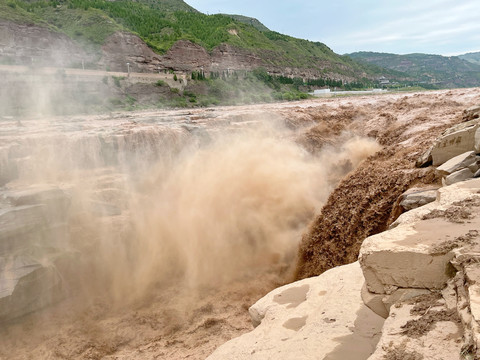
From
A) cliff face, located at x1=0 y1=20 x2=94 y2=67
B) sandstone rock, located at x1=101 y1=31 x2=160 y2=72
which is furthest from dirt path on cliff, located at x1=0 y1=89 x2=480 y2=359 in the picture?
sandstone rock, located at x1=101 y1=31 x2=160 y2=72

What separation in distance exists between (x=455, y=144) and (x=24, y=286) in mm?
9384

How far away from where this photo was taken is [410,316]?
279 cm

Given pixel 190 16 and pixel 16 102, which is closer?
pixel 16 102

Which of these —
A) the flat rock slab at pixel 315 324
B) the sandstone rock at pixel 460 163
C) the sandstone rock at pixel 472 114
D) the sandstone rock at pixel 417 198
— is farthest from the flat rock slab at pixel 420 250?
the sandstone rock at pixel 472 114

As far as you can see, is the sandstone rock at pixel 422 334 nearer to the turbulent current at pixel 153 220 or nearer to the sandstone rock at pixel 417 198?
the sandstone rock at pixel 417 198

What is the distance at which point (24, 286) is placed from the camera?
734 centimetres

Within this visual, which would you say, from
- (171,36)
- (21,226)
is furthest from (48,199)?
(171,36)

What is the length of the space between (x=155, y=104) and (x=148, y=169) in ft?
83.3

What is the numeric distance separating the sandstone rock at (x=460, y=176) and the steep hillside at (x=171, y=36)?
4002cm

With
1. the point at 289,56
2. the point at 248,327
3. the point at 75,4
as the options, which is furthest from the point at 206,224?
the point at 289,56

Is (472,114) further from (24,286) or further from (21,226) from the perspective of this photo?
(24,286)

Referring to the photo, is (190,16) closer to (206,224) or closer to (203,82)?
(203,82)

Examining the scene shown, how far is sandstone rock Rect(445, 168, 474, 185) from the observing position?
5.41m

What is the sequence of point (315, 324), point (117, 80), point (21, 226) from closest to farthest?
point (315, 324)
point (21, 226)
point (117, 80)
